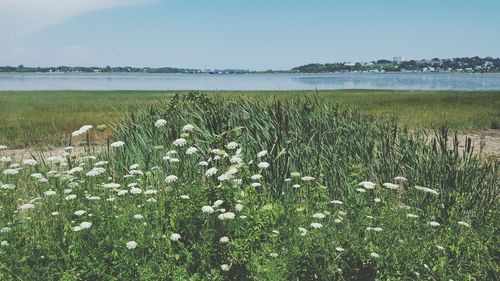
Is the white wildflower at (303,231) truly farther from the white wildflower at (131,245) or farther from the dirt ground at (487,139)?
the dirt ground at (487,139)

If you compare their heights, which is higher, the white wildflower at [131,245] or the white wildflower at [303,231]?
the white wildflower at [131,245]

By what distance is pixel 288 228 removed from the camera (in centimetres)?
604

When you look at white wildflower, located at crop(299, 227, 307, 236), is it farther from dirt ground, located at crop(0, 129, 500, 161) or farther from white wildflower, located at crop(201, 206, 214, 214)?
dirt ground, located at crop(0, 129, 500, 161)

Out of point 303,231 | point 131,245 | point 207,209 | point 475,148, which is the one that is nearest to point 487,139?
point 475,148

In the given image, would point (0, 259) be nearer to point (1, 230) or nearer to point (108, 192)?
point (1, 230)

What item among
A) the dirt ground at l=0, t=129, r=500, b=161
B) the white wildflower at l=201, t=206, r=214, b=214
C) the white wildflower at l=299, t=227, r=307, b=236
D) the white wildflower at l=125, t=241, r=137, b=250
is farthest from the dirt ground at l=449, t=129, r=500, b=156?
the white wildflower at l=125, t=241, r=137, b=250

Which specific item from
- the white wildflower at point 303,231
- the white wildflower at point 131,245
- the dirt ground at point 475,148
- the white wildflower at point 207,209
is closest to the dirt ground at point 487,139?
the dirt ground at point 475,148

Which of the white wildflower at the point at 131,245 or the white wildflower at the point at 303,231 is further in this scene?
the white wildflower at the point at 303,231

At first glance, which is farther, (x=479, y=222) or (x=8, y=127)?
(x=8, y=127)

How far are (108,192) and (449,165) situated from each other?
579 centimetres

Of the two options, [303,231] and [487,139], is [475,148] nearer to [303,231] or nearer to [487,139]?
[487,139]

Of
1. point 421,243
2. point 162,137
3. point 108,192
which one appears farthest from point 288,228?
point 162,137

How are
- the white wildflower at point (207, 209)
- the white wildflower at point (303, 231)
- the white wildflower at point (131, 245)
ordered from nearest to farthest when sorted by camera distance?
the white wildflower at point (131, 245)
the white wildflower at point (207, 209)
the white wildflower at point (303, 231)

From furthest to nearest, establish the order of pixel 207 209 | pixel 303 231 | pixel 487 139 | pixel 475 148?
1. pixel 487 139
2. pixel 475 148
3. pixel 303 231
4. pixel 207 209
